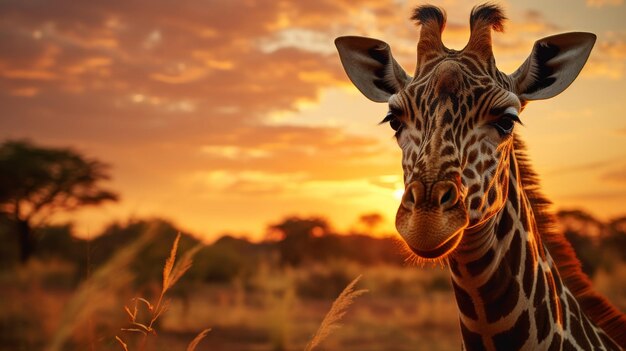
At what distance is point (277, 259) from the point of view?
140ft

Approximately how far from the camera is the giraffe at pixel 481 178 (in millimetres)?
2934

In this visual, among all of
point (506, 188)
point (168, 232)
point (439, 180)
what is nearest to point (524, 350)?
point (506, 188)

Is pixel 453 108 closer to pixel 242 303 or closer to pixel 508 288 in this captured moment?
→ pixel 508 288

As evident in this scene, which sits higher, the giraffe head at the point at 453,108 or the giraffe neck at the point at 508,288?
the giraffe head at the point at 453,108

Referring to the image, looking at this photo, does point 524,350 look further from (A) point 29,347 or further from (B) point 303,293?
(B) point 303,293

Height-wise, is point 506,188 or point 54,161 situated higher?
point 54,161

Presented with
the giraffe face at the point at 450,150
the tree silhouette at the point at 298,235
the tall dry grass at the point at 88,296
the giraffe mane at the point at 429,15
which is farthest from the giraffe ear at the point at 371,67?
the tree silhouette at the point at 298,235

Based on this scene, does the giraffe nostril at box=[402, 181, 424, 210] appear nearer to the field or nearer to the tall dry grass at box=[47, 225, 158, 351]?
the tall dry grass at box=[47, 225, 158, 351]

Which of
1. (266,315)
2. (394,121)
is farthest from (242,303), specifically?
(394,121)

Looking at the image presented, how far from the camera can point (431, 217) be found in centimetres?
276

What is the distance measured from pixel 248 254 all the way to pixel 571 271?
118 ft

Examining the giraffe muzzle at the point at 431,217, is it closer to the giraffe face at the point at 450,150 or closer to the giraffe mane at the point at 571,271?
the giraffe face at the point at 450,150

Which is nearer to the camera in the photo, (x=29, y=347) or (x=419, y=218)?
(x=419, y=218)

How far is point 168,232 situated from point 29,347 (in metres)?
5.40
